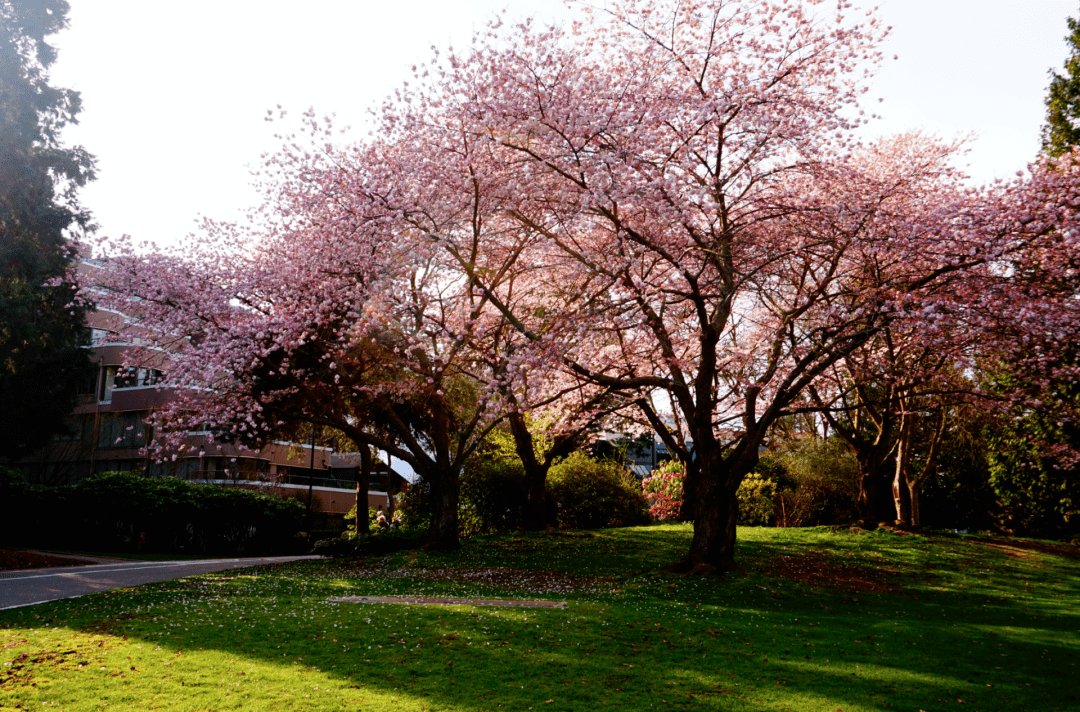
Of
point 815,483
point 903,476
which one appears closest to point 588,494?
point 815,483

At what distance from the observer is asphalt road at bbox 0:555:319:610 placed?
13.3 meters

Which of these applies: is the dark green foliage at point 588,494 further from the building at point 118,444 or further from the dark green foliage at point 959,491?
the building at point 118,444

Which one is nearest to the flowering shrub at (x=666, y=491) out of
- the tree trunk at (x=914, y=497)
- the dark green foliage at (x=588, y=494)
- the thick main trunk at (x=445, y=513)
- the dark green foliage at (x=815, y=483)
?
the dark green foliage at (x=588, y=494)

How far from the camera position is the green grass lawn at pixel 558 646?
23.2 ft

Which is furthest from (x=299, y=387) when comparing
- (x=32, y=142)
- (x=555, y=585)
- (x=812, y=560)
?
(x=32, y=142)

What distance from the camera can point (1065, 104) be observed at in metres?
22.3

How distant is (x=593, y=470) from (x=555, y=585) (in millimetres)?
15739

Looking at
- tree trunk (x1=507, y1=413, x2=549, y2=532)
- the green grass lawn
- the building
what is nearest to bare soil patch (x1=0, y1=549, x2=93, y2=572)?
the green grass lawn

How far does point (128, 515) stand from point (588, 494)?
1715 cm

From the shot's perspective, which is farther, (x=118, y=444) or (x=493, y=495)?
(x=118, y=444)

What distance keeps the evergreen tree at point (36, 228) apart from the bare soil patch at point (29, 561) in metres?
8.77

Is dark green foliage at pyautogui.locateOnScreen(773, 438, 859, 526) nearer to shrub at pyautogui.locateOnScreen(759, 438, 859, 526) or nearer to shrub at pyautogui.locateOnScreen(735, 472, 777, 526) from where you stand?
shrub at pyautogui.locateOnScreen(759, 438, 859, 526)

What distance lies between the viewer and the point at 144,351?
866 inches

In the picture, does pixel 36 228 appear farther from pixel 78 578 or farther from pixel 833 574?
pixel 833 574
